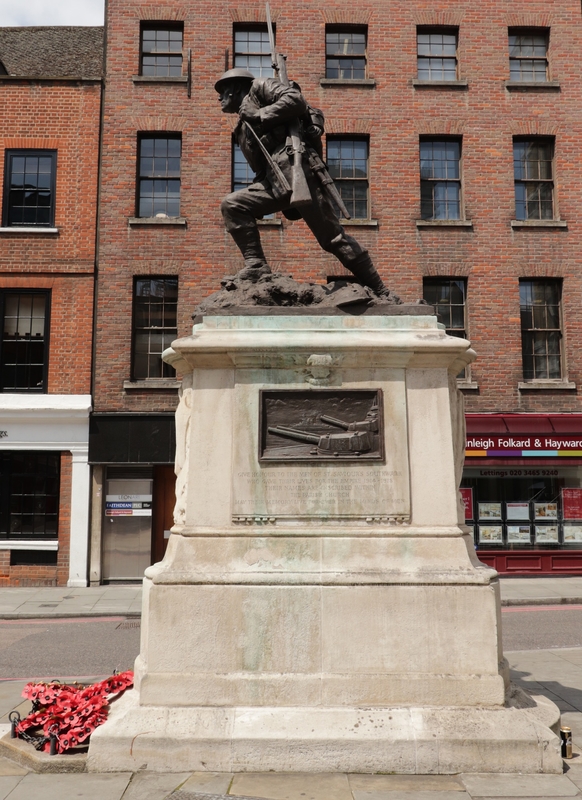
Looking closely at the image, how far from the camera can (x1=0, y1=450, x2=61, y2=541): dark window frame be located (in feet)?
60.4

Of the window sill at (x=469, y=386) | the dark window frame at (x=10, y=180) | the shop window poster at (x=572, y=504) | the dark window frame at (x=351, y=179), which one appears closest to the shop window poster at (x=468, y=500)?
the shop window poster at (x=572, y=504)

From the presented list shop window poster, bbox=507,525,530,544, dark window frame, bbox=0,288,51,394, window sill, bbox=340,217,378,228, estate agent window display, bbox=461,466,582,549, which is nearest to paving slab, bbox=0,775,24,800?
dark window frame, bbox=0,288,51,394

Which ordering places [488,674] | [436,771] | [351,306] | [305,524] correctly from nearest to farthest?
1. [436,771]
2. [488,674]
3. [305,524]
4. [351,306]

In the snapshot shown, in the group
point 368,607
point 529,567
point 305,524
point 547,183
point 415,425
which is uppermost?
point 547,183

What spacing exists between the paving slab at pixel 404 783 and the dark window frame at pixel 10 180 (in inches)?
698

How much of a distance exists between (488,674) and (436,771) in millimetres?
823

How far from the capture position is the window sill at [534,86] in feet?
66.2

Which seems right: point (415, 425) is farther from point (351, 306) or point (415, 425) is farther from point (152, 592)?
point (152, 592)

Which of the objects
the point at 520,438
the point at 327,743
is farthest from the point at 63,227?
the point at 327,743

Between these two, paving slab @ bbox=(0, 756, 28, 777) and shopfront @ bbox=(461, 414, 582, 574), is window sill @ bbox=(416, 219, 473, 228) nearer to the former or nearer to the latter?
shopfront @ bbox=(461, 414, 582, 574)

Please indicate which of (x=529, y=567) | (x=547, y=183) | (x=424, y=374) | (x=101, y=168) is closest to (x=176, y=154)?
(x=101, y=168)

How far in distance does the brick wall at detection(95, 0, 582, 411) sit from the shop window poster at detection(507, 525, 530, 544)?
10.5 feet

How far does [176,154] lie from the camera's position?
20.0 m

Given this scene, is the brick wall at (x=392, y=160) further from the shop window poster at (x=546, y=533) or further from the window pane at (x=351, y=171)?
the shop window poster at (x=546, y=533)
